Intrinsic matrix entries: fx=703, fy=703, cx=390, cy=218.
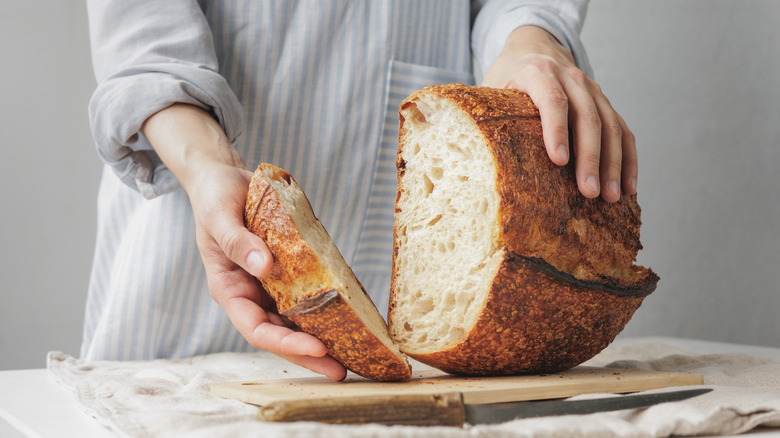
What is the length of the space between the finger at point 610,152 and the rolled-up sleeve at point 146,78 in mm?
916

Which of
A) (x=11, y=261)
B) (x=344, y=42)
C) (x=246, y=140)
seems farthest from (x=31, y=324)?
(x=344, y=42)

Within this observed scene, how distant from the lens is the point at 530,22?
199 centimetres

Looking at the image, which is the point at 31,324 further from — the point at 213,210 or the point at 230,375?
the point at 213,210

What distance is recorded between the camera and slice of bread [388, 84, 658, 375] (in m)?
1.31

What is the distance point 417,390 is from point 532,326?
0.27 m

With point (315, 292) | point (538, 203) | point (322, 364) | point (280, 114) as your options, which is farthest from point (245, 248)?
point (280, 114)

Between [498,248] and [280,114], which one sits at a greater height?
[280,114]

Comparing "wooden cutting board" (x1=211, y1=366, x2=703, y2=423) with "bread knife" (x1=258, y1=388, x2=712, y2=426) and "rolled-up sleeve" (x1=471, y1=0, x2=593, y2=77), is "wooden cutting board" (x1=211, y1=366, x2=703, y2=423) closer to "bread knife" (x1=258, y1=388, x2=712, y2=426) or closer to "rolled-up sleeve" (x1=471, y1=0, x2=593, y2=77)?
"bread knife" (x1=258, y1=388, x2=712, y2=426)

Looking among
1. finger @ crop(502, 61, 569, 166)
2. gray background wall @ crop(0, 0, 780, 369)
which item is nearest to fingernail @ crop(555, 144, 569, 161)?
finger @ crop(502, 61, 569, 166)

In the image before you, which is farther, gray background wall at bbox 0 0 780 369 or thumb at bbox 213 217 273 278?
gray background wall at bbox 0 0 780 369

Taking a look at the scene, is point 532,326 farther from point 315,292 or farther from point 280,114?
point 280,114

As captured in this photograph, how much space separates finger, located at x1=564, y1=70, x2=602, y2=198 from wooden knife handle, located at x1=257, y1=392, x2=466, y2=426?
57 cm

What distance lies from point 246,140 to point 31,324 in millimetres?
2334

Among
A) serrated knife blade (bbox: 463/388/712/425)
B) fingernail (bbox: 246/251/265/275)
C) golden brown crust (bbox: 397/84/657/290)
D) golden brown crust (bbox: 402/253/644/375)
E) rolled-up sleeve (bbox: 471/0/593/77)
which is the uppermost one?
rolled-up sleeve (bbox: 471/0/593/77)
